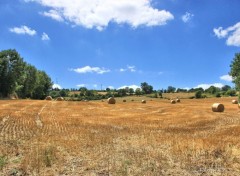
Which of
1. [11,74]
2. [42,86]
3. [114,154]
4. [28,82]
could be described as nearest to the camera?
[114,154]

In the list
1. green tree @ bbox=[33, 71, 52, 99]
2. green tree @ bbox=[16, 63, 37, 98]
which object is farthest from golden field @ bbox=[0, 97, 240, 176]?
green tree @ bbox=[33, 71, 52, 99]

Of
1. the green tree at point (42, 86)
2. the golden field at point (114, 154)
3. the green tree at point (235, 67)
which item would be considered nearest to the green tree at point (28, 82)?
the green tree at point (42, 86)

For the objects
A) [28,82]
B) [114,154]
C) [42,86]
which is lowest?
[114,154]

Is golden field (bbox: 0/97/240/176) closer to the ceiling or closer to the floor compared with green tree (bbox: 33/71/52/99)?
closer to the floor

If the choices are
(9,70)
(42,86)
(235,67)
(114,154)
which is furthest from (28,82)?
(114,154)

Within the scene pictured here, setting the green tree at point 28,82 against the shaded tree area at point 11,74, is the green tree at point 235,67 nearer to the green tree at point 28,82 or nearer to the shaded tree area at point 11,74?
the shaded tree area at point 11,74

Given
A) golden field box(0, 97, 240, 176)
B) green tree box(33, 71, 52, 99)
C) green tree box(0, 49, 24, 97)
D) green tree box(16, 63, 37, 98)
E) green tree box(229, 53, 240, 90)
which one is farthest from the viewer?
green tree box(33, 71, 52, 99)

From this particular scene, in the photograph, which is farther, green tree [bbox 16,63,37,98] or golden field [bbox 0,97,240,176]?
green tree [bbox 16,63,37,98]

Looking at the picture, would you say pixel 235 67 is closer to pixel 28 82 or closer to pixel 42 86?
pixel 28 82

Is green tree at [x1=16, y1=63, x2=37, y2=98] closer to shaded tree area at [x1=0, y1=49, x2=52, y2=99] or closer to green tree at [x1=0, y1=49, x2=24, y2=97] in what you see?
shaded tree area at [x1=0, y1=49, x2=52, y2=99]

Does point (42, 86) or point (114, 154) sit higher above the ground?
point (42, 86)

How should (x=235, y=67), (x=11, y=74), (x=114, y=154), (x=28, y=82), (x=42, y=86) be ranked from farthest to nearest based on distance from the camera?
1. (x=42, y=86)
2. (x=28, y=82)
3. (x=11, y=74)
4. (x=235, y=67)
5. (x=114, y=154)

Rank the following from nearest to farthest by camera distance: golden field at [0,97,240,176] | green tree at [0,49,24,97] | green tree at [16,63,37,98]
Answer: golden field at [0,97,240,176]
green tree at [0,49,24,97]
green tree at [16,63,37,98]

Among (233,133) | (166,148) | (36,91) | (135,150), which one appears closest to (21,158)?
(135,150)
